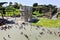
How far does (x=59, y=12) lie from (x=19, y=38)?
87.0ft

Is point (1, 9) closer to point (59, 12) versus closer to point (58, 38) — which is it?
point (59, 12)

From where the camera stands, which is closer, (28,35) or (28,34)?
A: (28,35)

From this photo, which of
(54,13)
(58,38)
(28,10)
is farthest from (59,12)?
(58,38)

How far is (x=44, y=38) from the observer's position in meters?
16.3

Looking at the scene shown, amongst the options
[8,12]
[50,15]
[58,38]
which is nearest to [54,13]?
[50,15]

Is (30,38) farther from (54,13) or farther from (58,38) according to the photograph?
(54,13)

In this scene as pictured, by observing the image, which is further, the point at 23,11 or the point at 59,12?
the point at 59,12

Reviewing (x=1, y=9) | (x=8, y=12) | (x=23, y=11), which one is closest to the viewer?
(x=23, y=11)

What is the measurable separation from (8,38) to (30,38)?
1.79 meters

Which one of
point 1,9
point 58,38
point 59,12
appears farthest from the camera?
point 59,12

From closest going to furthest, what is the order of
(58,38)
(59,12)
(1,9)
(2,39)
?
(2,39)
(58,38)
(1,9)
(59,12)

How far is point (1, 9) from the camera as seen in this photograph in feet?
120

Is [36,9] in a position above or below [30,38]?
below

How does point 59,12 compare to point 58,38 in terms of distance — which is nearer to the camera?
point 58,38
